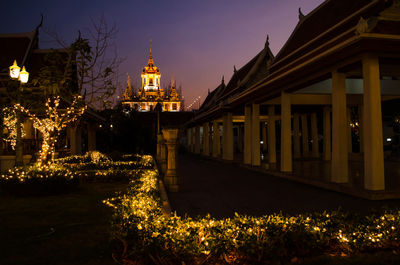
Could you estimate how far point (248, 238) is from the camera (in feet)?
11.8

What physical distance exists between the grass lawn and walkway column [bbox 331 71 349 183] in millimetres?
5712

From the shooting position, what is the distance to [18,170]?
31.0 ft

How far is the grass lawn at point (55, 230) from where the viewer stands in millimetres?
3957

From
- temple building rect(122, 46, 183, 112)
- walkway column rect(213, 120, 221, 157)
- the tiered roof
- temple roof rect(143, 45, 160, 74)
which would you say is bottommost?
walkway column rect(213, 120, 221, 157)

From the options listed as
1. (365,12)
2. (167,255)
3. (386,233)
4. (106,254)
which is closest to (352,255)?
(386,233)

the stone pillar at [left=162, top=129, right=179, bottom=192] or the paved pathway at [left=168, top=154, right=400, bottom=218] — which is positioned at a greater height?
the stone pillar at [left=162, top=129, right=179, bottom=192]

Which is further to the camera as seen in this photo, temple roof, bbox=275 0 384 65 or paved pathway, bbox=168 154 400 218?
temple roof, bbox=275 0 384 65

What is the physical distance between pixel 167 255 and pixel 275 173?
901cm

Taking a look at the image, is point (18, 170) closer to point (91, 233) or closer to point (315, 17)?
point (91, 233)

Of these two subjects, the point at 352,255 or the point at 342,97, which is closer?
the point at 352,255

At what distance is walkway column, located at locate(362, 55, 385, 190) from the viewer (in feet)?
23.0

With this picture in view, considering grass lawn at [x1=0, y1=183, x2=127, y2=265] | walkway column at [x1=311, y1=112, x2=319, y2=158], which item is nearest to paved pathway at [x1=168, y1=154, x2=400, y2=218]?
grass lawn at [x1=0, y1=183, x2=127, y2=265]

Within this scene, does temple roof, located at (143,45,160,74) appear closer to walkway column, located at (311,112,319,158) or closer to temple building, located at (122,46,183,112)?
temple building, located at (122,46,183,112)

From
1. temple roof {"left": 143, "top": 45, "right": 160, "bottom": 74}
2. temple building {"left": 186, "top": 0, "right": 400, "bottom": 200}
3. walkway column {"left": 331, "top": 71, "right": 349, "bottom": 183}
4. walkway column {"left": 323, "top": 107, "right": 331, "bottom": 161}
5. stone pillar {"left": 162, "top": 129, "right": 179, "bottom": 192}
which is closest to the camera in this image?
temple building {"left": 186, "top": 0, "right": 400, "bottom": 200}
